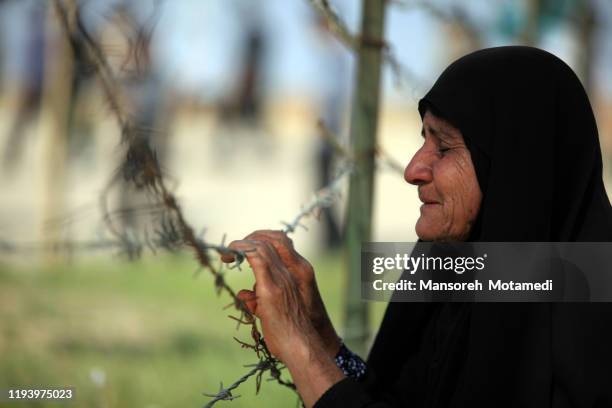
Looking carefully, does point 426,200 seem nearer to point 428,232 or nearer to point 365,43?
point 428,232

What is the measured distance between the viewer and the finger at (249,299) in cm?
154

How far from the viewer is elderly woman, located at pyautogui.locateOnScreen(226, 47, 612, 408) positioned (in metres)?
1.45

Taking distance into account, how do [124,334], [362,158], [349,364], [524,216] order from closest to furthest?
[524,216]
[349,364]
[362,158]
[124,334]

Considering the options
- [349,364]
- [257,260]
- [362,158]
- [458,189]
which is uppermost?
[362,158]

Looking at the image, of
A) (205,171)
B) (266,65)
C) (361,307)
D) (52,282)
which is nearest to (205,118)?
(205,171)

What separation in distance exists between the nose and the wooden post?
26.9 inches

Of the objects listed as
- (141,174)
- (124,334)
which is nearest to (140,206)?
(141,174)

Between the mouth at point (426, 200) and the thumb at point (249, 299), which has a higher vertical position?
the mouth at point (426, 200)

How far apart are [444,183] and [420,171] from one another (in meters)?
0.07

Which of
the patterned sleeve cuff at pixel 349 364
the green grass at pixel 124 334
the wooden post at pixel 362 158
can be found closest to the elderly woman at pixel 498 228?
the patterned sleeve cuff at pixel 349 364

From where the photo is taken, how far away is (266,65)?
9805 mm

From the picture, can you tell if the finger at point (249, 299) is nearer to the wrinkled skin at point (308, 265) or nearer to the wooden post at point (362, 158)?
the wrinkled skin at point (308, 265)

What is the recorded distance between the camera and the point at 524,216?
1.48 metres

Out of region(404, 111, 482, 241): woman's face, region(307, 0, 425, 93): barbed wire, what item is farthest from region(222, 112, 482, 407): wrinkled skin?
region(307, 0, 425, 93): barbed wire
